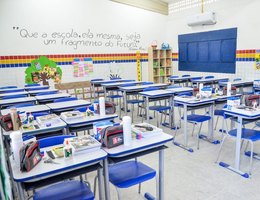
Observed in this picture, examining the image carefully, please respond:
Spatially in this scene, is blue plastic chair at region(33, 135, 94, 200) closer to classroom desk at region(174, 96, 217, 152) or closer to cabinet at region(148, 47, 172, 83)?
classroom desk at region(174, 96, 217, 152)

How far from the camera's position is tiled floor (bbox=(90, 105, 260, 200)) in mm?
2635

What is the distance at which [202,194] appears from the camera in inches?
104

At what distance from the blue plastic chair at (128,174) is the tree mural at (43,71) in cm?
566

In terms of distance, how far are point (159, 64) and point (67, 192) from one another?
799 cm

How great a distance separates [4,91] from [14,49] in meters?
1.58

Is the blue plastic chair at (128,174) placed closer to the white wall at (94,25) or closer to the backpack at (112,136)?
the backpack at (112,136)

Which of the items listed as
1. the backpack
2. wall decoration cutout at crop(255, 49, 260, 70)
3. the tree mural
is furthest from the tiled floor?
the tree mural

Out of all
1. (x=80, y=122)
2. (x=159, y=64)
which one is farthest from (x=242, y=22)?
(x=80, y=122)

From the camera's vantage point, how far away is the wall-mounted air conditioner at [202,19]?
763cm

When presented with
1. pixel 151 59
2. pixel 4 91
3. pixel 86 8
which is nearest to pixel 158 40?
pixel 151 59

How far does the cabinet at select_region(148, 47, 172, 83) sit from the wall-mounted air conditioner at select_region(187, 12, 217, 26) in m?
1.54

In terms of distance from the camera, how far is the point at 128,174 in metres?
2.14

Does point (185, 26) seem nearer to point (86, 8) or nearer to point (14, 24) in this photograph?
point (86, 8)

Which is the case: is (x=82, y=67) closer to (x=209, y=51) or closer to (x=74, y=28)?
(x=74, y=28)
